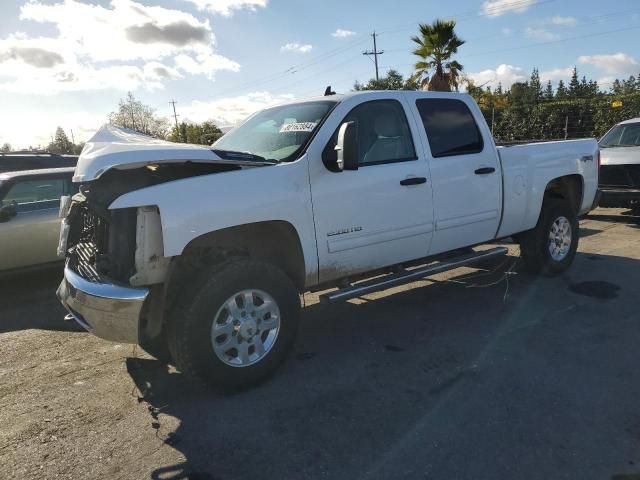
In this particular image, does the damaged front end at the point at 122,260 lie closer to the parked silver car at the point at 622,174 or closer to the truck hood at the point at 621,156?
the parked silver car at the point at 622,174

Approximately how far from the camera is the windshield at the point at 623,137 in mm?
9716

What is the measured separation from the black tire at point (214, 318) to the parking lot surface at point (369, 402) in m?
0.19

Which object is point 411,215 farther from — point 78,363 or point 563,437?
point 78,363

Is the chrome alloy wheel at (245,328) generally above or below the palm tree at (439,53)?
below

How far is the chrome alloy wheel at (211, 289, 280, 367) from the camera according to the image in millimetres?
3369

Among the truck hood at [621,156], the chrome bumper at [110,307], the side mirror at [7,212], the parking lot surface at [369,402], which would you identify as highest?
the side mirror at [7,212]

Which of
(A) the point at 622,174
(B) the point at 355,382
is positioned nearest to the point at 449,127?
(B) the point at 355,382

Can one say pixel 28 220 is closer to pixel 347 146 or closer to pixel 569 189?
pixel 347 146

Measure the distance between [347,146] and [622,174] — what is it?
24.2ft

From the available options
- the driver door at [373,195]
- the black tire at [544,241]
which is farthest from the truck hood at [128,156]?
the black tire at [544,241]

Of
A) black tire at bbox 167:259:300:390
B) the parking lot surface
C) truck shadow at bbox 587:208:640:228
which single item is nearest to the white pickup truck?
black tire at bbox 167:259:300:390

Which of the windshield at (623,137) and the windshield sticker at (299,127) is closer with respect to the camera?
the windshield sticker at (299,127)

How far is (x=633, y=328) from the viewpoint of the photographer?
4.39m

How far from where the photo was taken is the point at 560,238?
19.8 feet
